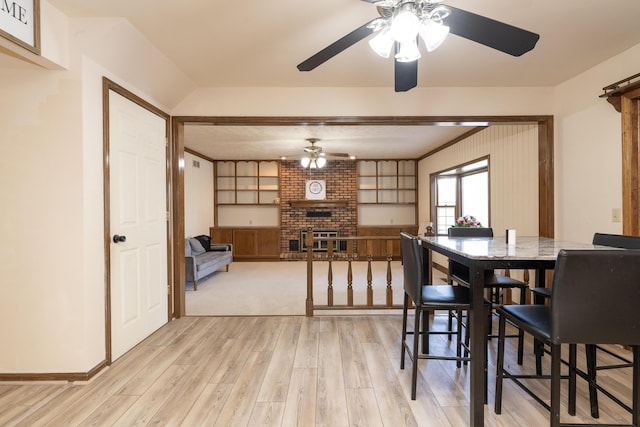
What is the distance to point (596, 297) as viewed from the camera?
1.39 m

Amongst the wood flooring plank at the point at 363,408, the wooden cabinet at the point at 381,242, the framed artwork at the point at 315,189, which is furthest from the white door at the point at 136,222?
the wooden cabinet at the point at 381,242

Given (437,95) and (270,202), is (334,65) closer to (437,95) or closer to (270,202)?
(437,95)

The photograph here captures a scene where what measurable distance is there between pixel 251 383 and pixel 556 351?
5.71 feet

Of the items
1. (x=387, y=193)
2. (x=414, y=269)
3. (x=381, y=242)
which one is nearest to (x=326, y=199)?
(x=387, y=193)

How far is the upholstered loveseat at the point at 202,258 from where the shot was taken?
4.84m

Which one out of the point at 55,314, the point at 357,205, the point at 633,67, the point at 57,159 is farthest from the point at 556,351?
the point at 357,205

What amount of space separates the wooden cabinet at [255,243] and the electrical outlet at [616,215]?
19.7 ft

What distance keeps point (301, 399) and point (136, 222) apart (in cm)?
198

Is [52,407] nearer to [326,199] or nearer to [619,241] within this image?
[619,241]

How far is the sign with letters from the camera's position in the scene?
171cm

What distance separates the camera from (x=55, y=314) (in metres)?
2.17

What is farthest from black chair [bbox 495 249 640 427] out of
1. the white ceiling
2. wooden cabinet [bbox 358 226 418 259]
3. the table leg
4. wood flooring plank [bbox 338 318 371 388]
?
wooden cabinet [bbox 358 226 418 259]

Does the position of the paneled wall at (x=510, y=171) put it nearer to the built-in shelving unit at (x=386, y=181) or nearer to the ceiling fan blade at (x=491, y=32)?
the ceiling fan blade at (x=491, y=32)

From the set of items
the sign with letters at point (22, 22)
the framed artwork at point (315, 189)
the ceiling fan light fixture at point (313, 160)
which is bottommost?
the framed artwork at point (315, 189)
